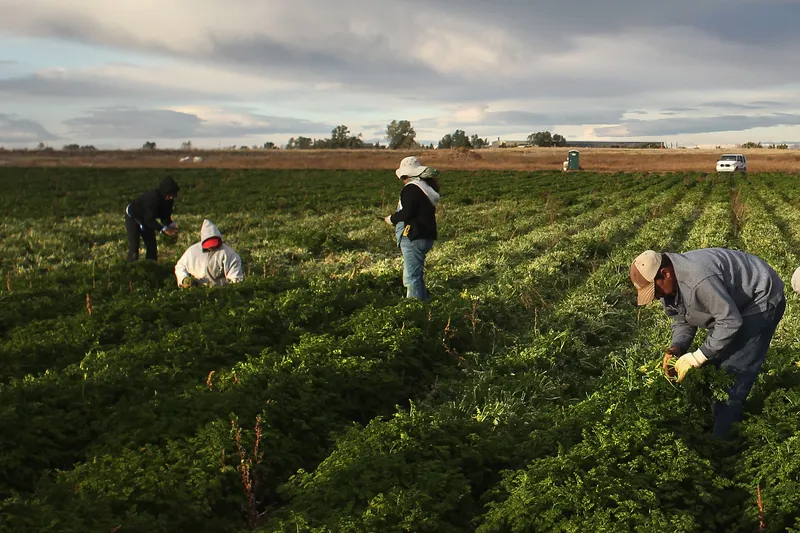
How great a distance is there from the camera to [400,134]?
121500 mm

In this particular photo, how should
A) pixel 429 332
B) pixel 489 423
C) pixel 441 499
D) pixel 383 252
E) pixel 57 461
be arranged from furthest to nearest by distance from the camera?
pixel 383 252 → pixel 429 332 → pixel 489 423 → pixel 57 461 → pixel 441 499

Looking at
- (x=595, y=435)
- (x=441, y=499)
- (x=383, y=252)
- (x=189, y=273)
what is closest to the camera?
(x=441, y=499)

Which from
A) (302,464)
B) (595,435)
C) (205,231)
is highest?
(205,231)

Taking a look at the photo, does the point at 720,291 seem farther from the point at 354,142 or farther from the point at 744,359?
the point at 354,142

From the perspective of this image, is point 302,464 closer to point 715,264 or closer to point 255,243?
point 715,264

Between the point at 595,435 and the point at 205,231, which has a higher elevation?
the point at 205,231

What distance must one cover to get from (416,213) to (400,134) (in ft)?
380

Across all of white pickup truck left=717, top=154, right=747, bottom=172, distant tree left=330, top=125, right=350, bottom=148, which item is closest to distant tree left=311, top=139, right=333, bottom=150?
distant tree left=330, top=125, right=350, bottom=148

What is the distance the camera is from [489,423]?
5352mm

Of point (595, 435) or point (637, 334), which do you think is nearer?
point (595, 435)

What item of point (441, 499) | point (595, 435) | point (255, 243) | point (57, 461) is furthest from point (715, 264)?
point (255, 243)

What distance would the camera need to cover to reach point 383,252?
14562 millimetres

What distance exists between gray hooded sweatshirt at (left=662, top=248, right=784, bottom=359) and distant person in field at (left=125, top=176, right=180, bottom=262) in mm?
8379

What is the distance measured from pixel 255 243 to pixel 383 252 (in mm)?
3161
